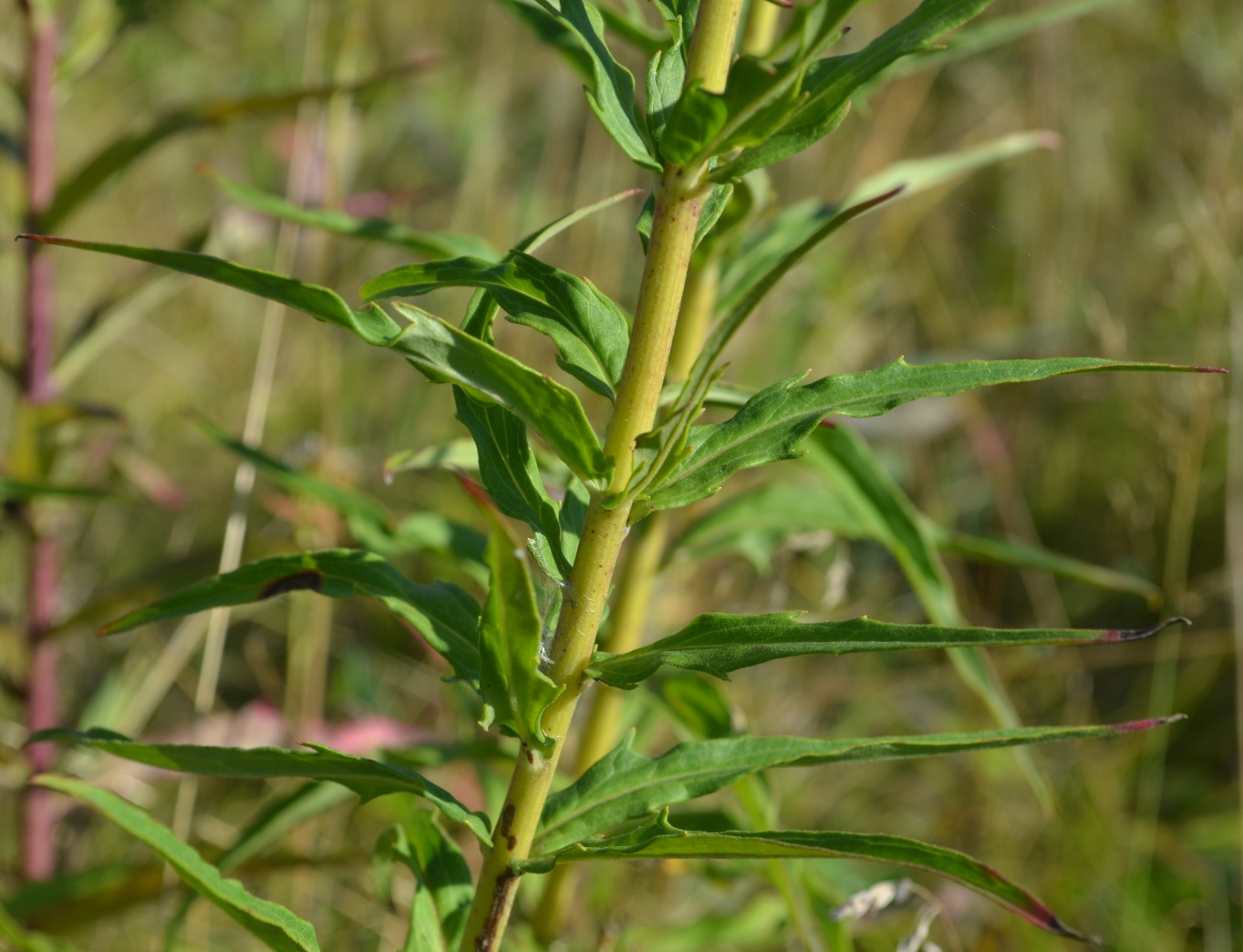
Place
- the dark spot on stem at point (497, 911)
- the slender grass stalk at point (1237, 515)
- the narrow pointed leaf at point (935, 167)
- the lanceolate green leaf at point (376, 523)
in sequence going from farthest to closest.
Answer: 1. the slender grass stalk at point (1237, 515)
2. the narrow pointed leaf at point (935, 167)
3. the lanceolate green leaf at point (376, 523)
4. the dark spot on stem at point (497, 911)

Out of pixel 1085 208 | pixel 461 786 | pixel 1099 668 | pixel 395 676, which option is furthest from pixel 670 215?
pixel 1085 208

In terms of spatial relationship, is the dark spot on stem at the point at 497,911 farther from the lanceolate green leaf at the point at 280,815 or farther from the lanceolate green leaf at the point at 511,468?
the lanceolate green leaf at the point at 280,815

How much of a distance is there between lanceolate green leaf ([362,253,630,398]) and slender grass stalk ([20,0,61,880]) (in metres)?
0.98

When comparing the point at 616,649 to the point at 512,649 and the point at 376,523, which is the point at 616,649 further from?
the point at 512,649

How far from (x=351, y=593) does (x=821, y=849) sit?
0.40 metres

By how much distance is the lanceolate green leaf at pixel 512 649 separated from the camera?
63 cm

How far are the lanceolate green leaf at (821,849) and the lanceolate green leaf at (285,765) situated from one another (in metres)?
0.11

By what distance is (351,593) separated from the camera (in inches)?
33.7

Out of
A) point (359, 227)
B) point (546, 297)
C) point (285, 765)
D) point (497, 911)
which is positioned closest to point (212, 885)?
point (285, 765)

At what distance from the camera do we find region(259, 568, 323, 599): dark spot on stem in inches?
33.8

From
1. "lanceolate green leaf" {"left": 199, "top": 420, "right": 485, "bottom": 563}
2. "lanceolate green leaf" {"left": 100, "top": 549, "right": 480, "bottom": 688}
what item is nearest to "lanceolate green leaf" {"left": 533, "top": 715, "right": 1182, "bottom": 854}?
"lanceolate green leaf" {"left": 100, "top": 549, "right": 480, "bottom": 688}

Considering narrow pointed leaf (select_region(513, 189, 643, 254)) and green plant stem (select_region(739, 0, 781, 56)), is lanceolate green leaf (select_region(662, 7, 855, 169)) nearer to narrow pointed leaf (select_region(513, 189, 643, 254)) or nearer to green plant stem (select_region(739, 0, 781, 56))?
narrow pointed leaf (select_region(513, 189, 643, 254))

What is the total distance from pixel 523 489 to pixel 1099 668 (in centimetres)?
240

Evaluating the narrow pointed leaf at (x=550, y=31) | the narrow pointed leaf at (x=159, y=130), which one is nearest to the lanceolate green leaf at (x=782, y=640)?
the narrow pointed leaf at (x=550, y=31)
